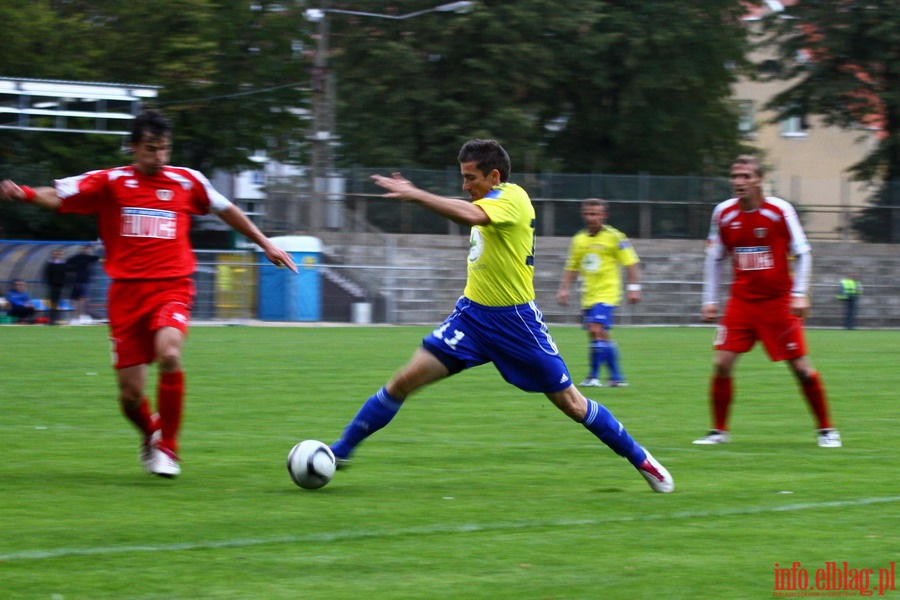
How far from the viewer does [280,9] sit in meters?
40.0

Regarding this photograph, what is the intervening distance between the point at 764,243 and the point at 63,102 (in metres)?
22.5

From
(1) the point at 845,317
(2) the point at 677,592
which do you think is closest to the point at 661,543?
(2) the point at 677,592

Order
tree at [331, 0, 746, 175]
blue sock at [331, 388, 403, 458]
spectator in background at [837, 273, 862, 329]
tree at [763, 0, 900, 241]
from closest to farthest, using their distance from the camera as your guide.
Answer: blue sock at [331, 388, 403, 458] → spectator in background at [837, 273, 862, 329] → tree at [331, 0, 746, 175] → tree at [763, 0, 900, 241]

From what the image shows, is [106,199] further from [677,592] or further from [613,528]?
[677,592]

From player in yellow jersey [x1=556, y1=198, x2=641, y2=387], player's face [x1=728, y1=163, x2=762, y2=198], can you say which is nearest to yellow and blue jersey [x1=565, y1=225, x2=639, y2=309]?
player in yellow jersey [x1=556, y1=198, x2=641, y2=387]

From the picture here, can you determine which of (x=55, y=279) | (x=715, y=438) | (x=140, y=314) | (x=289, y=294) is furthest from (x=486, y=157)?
(x=289, y=294)

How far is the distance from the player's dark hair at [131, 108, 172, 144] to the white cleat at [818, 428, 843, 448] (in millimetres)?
5067

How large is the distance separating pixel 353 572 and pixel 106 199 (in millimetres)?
3322

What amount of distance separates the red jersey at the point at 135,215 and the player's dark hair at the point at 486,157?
5.28 feet

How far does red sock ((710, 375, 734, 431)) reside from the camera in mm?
9523

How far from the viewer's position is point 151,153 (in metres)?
7.42

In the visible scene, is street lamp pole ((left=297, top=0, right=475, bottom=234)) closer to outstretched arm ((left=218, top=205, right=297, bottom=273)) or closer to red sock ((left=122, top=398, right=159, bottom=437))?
outstretched arm ((left=218, top=205, right=297, bottom=273))

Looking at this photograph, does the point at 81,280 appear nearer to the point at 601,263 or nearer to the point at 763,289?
the point at 601,263

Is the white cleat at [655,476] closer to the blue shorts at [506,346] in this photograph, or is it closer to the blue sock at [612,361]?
the blue shorts at [506,346]
